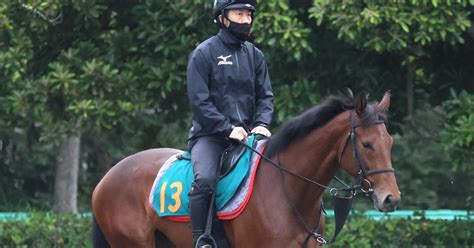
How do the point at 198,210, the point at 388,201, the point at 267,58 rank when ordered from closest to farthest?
the point at 388,201
the point at 198,210
the point at 267,58

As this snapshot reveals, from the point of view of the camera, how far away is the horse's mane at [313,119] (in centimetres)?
796

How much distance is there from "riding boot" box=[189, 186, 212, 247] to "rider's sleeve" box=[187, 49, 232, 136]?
1.62ft

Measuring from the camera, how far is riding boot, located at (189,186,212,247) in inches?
323

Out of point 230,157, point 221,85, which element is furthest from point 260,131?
point 221,85

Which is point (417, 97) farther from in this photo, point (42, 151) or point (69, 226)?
→ point (42, 151)

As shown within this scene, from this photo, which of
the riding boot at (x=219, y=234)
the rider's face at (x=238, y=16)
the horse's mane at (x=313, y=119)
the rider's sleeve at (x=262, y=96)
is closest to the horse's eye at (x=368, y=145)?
the horse's mane at (x=313, y=119)

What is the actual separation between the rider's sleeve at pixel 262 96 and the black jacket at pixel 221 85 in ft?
0.06

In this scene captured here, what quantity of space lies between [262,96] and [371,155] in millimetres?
1427

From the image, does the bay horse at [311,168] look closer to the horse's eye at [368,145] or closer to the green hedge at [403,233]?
the horse's eye at [368,145]

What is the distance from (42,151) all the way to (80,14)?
27.5ft

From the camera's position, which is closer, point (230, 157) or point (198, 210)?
point (198, 210)

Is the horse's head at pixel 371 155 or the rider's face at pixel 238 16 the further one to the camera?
the rider's face at pixel 238 16

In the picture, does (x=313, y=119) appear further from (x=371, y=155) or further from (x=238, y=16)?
(x=238, y=16)

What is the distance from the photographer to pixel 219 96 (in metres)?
8.45
